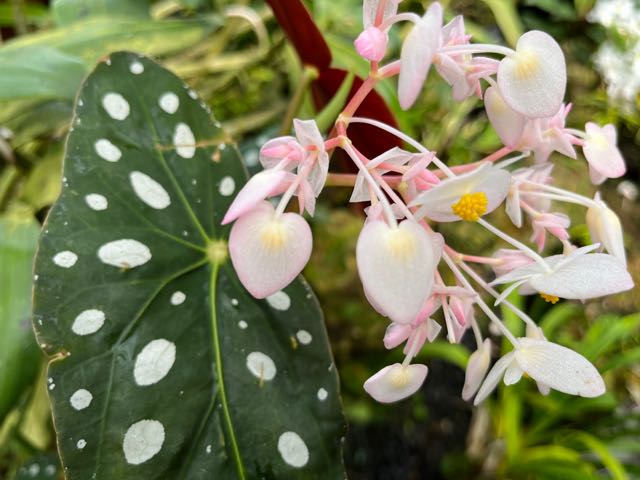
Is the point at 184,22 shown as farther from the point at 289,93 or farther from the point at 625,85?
the point at 625,85

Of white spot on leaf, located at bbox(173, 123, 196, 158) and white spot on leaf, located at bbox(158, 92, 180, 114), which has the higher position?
white spot on leaf, located at bbox(158, 92, 180, 114)

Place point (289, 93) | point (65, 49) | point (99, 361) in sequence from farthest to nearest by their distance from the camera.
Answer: point (289, 93) → point (65, 49) → point (99, 361)

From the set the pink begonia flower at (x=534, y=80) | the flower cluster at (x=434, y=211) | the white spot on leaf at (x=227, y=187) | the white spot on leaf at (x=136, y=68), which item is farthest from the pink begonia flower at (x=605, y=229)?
the white spot on leaf at (x=136, y=68)

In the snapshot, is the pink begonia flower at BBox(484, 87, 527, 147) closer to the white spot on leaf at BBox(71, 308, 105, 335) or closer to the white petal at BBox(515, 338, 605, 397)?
the white petal at BBox(515, 338, 605, 397)

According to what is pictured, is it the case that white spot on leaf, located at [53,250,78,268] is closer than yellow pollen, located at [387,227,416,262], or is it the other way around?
yellow pollen, located at [387,227,416,262]

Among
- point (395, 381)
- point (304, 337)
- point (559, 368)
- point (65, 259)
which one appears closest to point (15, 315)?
point (65, 259)

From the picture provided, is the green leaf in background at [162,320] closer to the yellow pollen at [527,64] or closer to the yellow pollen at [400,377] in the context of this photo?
the yellow pollen at [400,377]

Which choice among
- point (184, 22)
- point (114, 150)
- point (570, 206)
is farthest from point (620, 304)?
point (114, 150)

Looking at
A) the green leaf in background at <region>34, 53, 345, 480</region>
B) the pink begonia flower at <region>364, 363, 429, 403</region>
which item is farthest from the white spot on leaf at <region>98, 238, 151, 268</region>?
the pink begonia flower at <region>364, 363, 429, 403</region>
